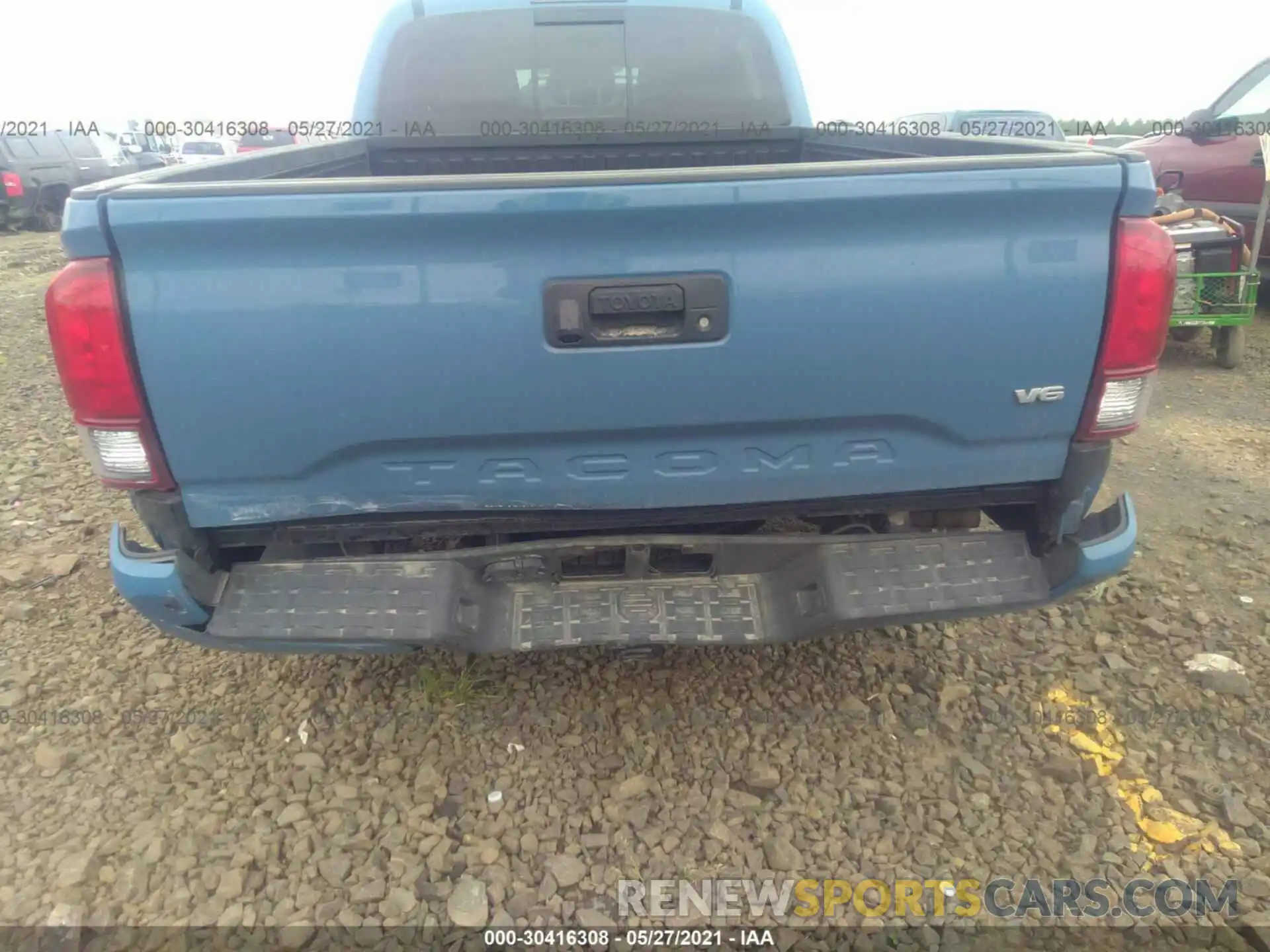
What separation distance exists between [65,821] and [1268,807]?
3290mm

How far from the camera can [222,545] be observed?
6.96ft

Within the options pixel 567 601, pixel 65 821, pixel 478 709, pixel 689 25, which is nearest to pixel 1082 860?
pixel 567 601

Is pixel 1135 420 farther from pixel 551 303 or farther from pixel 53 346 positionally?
pixel 53 346

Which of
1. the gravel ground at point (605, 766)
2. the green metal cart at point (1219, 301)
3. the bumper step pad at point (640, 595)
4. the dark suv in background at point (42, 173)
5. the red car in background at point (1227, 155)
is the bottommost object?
the dark suv in background at point (42, 173)

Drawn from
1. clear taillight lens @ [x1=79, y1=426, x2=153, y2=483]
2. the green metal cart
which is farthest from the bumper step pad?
the green metal cart

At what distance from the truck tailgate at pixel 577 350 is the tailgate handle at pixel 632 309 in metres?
0.02

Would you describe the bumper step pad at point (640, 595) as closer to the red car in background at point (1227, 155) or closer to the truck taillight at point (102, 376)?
the truck taillight at point (102, 376)

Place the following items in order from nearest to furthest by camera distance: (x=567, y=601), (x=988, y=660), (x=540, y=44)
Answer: (x=567, y=601), (x=988, y=660), (x=540, y=44)

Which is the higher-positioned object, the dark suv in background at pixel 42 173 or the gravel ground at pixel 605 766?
the gravel ground at pixel 605 766

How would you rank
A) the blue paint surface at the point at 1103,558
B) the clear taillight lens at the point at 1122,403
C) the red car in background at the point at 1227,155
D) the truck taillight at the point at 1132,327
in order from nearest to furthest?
1. the truck taillight at the point at 1132,327
2. the clear taillight lens at the point at 1122,403
3. the blue paint surface at the point at 1103,558
4. the red car in background at the point at 1227,155

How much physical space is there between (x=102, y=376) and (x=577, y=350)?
1.02 meters
